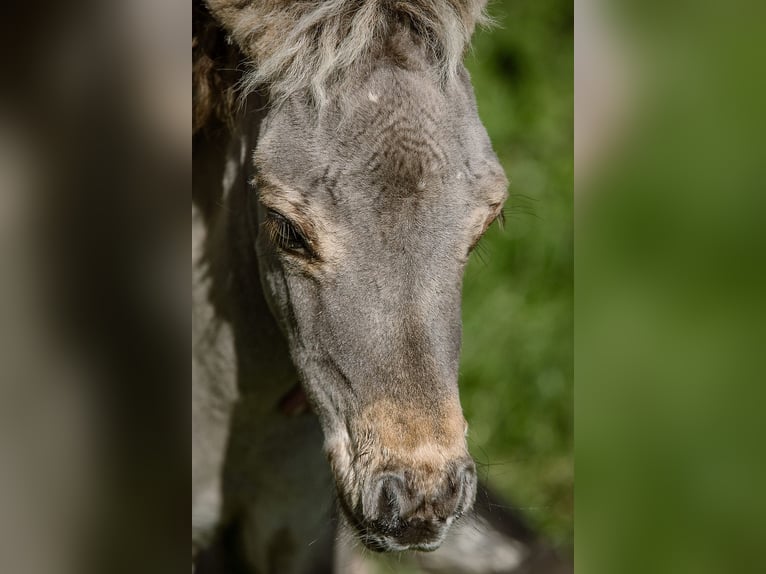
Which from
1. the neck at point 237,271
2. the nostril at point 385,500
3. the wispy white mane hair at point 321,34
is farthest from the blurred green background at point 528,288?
the nostril at point 385,500

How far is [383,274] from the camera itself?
5.10 feet

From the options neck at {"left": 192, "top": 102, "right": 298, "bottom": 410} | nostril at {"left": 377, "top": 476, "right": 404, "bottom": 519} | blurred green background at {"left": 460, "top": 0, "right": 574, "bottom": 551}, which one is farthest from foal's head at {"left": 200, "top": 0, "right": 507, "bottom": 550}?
blurred green background at {"left": 460, "top": 0, "right": 574, "bottom": 551}

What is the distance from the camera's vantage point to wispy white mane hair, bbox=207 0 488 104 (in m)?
1.60

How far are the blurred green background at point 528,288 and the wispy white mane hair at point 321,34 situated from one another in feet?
5.32

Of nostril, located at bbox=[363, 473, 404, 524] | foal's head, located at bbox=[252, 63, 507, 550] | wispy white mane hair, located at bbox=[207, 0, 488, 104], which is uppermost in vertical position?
wispy white mane hair, located at bbox=[207, 0, 488, 104]

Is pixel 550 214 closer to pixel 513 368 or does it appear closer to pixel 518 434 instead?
pixel 513 368

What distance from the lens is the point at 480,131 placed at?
1744 mm

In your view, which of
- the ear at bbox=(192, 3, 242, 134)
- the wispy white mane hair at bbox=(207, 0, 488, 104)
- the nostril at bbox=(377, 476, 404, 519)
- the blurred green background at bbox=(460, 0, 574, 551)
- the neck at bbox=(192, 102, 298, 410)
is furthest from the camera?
the blurred green background at bbox=(460, 0, 574, 551)

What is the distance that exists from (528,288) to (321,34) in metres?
2.64

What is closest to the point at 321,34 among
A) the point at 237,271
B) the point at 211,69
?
the point at 211,69

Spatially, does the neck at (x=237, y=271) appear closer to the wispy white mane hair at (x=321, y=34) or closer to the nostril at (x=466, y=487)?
the wispy white mane hair at (x=321, y=34)

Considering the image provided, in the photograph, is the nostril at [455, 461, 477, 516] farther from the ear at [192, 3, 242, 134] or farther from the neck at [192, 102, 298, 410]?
the ear at [192, 3, 242, 134]

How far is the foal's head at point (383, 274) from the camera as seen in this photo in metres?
1.53
